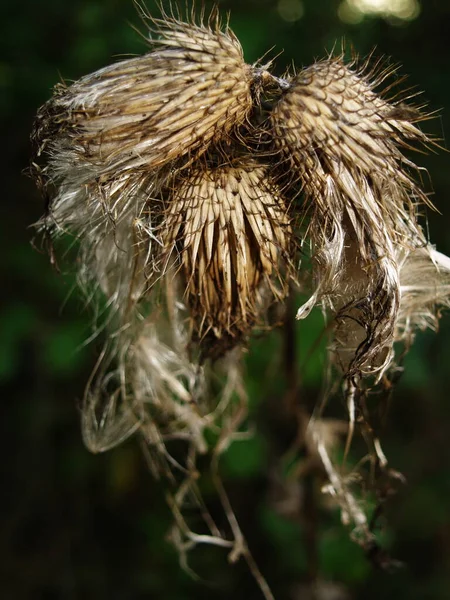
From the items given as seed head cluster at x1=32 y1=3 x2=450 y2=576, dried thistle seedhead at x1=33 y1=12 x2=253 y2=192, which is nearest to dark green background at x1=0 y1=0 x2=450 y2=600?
seed head cluster at x1=32 y1=3 x2=450 y2=576

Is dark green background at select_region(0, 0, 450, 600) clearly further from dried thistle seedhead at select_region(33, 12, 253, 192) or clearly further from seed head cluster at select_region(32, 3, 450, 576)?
dried thistle seedhead at select_region(33, 12, 253, 192)

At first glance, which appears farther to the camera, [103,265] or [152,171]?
[103,265]

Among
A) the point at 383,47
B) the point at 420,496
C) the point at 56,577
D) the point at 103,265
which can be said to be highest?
the point at 383,47

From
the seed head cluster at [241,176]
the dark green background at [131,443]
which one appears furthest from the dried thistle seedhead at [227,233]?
the dark green background at [131,443]

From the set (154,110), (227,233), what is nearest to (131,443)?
(227,233)

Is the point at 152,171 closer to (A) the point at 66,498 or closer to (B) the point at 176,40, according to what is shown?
(B) the point at 176,40

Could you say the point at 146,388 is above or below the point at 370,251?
below

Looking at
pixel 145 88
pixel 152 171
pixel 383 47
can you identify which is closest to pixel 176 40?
pixel 145 88

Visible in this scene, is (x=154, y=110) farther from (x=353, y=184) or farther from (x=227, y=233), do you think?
(x=353, y=184)
